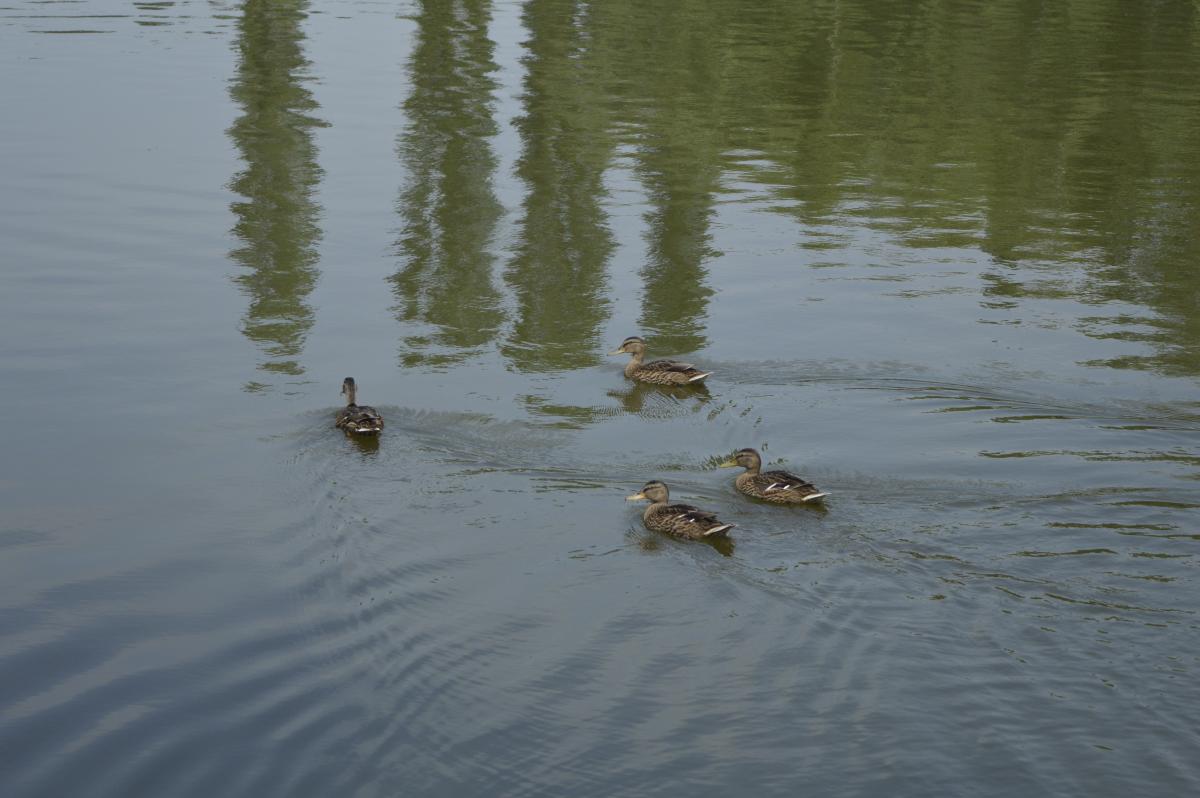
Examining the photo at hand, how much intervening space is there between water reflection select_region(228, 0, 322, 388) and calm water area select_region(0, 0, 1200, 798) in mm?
121

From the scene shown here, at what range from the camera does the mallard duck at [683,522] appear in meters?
11.4

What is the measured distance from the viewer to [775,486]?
1190cm

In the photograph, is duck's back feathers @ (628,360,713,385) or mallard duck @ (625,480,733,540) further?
duck's back feathers @ (628,360,713,385)

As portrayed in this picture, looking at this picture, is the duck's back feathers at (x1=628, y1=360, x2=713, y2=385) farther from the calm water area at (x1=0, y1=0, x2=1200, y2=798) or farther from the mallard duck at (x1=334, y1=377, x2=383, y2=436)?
the mallard duck at (x1=334, y1=377, x2=383, y2=436)

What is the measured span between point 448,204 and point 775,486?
10.9m

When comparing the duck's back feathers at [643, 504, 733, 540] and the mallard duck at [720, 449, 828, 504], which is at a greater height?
the mallard duck at [720, 449, 828, 504]

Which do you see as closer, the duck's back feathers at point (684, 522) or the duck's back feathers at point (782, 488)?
the duck's back feathers at point (684, 522)

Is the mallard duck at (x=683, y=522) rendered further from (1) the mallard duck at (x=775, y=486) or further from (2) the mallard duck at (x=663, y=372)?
(2) the mallard duck at (x=663, y=372)

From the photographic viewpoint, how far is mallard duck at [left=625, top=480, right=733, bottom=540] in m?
11.4

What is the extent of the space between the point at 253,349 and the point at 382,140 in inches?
415

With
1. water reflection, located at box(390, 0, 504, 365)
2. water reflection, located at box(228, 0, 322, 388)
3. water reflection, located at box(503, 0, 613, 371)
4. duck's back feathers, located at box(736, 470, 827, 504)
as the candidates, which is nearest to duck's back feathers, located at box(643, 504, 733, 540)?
duck's back feathers, located at box(736, 470, 827, 504)

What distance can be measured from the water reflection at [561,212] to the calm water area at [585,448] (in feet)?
0.43

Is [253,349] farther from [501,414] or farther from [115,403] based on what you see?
[501,414]

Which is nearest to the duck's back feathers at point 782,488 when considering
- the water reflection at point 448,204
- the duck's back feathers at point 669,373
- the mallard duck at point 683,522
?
the mallard duck at point 683,522
